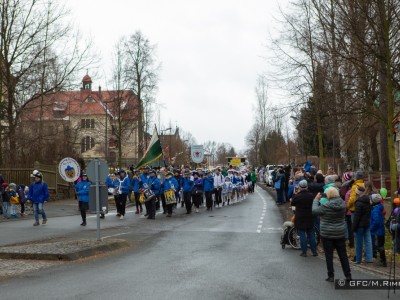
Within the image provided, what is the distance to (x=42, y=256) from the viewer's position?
11289 mm

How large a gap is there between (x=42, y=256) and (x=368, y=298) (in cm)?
661

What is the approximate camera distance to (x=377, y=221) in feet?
37.2

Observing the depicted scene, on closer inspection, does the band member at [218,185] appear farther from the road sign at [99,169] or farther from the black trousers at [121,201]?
the road sign at [99,169]

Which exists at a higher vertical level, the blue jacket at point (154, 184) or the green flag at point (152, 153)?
the green flag at point (152, 153)

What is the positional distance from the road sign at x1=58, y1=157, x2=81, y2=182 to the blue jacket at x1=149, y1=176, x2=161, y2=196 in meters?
3.43

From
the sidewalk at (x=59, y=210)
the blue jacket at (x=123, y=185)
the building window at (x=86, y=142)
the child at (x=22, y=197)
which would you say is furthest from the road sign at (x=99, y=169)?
the building window at (x=86, y=142)

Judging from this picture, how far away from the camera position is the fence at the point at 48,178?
2879 cm

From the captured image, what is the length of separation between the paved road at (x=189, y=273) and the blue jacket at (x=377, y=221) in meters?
1.25

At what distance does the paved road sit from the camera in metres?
7.89

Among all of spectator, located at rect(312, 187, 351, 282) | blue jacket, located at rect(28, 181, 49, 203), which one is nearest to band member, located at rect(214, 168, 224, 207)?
blue jacket, located at rect(28, 181, 49, 203)

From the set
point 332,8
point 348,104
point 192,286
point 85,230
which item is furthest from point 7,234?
point 348,104

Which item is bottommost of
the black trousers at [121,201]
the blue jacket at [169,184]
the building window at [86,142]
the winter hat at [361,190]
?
the black trousers at [121,201]

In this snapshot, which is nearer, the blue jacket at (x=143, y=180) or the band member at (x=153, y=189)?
the band member at (x=153, y=189)

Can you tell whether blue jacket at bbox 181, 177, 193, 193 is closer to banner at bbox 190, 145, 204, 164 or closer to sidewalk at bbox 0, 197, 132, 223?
sidewalk at bbox 0, 197, 132, 223
